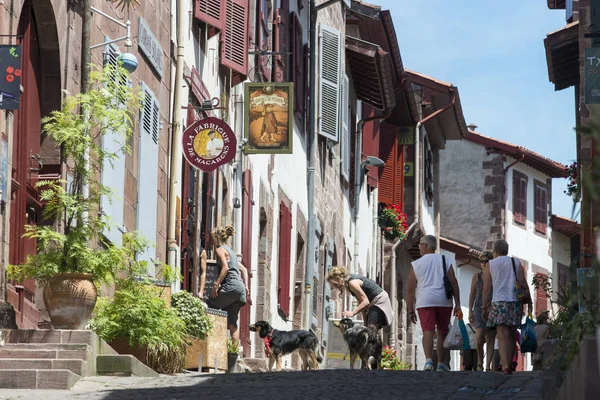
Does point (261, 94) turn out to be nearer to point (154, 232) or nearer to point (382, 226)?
point (154, 232)

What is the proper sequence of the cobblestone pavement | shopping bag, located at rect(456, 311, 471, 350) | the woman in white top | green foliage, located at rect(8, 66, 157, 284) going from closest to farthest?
the cobblestone pavement → green foliage, located at rect(8, 66, 157, 284) → the woman in white top → shopping bag, located at rect(456, 311, 471, 350)

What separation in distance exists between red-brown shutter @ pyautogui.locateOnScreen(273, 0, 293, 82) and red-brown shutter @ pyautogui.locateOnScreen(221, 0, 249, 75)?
303 cm

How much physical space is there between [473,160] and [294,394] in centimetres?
3729

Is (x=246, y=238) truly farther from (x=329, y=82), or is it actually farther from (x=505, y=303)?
(x=505, y=303)

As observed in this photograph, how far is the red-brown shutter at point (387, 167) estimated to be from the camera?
127 ft

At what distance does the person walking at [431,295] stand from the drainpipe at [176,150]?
388 centimetres

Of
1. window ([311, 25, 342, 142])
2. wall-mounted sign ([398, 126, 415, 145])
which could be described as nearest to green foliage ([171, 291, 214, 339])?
window ([311, 25, 342, 142])

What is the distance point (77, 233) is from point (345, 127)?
19.5 m

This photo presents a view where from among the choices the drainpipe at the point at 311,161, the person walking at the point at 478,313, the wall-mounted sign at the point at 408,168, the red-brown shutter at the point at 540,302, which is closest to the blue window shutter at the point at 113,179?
the person walking at the point at 478,313

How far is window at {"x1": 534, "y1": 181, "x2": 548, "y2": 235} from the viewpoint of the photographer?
165 feet

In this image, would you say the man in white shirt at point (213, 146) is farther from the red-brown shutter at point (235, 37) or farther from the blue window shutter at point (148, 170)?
the red-brown shutter at point (235, 37)

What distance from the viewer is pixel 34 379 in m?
11.5

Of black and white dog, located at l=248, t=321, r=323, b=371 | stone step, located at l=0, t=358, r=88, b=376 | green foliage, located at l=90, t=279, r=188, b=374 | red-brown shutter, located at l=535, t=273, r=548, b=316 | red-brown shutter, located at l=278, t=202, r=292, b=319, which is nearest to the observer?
stone step, located at l=0, t=358, r=88, b=376

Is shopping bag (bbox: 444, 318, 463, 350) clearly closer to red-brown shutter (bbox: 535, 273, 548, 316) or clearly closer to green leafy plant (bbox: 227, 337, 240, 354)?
green leafy plant (bbox: 227, 337, 240, 354)
